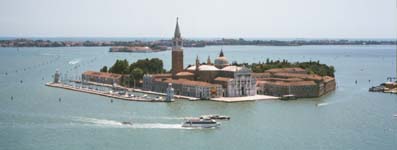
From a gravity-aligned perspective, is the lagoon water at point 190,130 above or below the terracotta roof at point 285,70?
below

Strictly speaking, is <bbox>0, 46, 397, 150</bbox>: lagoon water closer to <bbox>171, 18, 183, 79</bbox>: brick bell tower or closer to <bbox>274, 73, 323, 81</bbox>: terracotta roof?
<bbox>274, 73, 323, 81</bbox>: terracotta roof

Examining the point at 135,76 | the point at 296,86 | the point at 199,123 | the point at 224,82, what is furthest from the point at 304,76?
the point at 199,123

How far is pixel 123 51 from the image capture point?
102 metres

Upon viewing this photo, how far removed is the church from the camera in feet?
95.3

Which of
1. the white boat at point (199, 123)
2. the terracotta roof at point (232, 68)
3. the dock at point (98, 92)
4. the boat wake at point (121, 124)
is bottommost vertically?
the dock at point (98, 92)

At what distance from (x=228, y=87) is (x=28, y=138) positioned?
12.4 m

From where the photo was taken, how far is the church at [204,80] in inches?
1144

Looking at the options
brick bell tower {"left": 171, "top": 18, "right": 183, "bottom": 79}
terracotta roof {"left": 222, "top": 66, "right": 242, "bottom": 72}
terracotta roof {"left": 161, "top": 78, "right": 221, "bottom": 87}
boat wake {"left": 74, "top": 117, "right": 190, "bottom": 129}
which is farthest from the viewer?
brick bell tower {"left": 171, "top": 18, "right": 183, "bottom": 79}

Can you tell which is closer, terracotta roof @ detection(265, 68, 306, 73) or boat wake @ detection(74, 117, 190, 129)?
boat wake @ detection(74, 117, 190, 129)

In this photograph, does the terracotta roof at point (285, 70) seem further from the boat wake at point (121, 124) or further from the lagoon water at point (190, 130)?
the boat wake at point (121, 124)

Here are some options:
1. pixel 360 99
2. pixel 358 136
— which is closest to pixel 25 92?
pixel 360 99

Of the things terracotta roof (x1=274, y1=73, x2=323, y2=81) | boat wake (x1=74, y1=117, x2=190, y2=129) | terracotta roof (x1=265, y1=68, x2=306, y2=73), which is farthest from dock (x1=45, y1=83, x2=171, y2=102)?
terracotta roof (x1=265, y1=68, x2=306, y2=73)

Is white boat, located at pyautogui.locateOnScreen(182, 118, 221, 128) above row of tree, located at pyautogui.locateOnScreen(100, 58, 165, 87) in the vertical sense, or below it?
below

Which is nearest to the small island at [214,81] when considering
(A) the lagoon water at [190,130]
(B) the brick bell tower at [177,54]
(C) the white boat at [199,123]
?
(B) the brick bell tower at [177,54]
